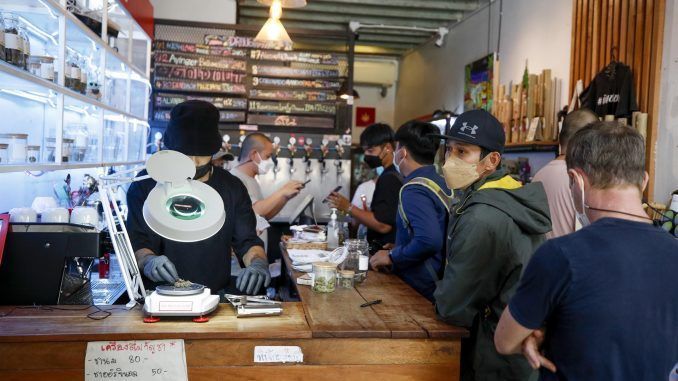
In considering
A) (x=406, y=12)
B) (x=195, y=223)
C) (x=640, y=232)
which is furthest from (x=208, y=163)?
(x=406, y=12)

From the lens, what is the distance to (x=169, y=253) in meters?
2.84

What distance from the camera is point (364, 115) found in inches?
534

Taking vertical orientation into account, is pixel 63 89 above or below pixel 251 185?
above

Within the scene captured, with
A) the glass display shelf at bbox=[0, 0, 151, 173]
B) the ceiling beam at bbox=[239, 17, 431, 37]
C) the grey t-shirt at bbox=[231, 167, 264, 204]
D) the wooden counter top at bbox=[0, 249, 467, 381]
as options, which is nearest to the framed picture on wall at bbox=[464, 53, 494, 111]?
the ceiling beam at bbox=[239, 17, 431, 37]

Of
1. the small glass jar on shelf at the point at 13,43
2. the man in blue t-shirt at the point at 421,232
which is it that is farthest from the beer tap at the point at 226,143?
the small glass jar on shelf at the point at 13,43

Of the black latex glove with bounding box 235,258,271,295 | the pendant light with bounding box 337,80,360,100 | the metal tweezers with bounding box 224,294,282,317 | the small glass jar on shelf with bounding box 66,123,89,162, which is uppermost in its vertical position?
the pendant light with bounding box 337,80,360,100

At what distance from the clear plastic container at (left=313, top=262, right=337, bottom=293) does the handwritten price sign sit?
84 cm

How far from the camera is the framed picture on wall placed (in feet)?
25.3

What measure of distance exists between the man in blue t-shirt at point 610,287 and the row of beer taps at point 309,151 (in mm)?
5294

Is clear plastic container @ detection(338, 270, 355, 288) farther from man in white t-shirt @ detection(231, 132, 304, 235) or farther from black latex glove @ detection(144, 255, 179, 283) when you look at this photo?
man in white t-shirt @ detection(231, 132, 304, 235)

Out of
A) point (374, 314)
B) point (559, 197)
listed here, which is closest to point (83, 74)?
point (374, 314)

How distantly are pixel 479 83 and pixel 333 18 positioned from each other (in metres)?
2.67

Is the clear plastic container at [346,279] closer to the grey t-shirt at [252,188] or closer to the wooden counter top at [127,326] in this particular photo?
the wooden counter top at [127,326]

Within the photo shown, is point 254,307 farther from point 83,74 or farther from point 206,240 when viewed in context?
point 83,74
